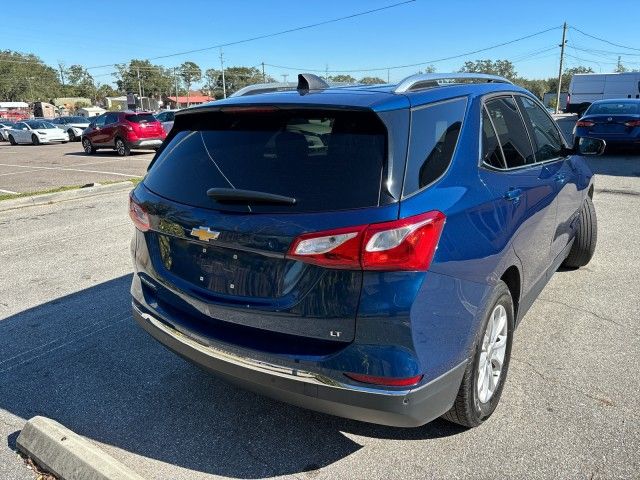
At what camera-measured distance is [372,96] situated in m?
2.36

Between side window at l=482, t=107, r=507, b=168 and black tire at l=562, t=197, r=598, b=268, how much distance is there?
2291 mm

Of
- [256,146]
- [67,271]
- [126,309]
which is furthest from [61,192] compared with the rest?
[256,146]

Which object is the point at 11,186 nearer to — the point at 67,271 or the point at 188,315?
the point at 67,271

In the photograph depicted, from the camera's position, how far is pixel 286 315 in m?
2.16

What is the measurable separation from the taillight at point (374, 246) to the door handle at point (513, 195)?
93 centimetres

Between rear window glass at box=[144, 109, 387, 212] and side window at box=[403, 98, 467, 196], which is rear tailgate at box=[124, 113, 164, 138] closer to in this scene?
rear window glass at box=[144, 109, 387, 212]

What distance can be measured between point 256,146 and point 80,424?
1.85 metres

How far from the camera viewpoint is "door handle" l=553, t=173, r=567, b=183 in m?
3.70

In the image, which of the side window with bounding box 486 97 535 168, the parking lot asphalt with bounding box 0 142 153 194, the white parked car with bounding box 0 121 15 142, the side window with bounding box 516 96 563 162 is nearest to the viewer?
the side window with bounding box 486 97 535 168

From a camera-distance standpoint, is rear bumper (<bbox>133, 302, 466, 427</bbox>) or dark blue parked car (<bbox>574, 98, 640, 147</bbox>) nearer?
rear bumper (<bbox>133, 302, 466, 427</bbox>)

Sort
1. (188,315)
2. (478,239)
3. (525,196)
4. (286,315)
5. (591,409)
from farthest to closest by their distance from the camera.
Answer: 1. (525,196)
2. (591,409)
3. (188,315)
4. (478,239)
5. (286,315)

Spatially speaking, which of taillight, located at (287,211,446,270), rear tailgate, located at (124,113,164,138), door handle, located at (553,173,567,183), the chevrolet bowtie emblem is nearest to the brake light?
taillight, located at (287,211,446,270)

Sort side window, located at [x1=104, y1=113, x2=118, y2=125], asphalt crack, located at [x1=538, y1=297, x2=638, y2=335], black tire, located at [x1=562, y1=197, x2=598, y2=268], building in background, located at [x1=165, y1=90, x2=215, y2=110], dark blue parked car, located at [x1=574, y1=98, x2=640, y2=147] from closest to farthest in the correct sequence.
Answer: asphalt crack, located at [x1=538, y1=297, x2=638, y2=335] < black tire, located at [x1=562, y1=197, x2=598, y2=268] < dark blue parked car, located at [x1=574, y1=98, x2=640, y2=147] < side window, located at [x1=104, y1=113, x2=118, y2=125] < building in background, located at [x1=165, y1=90, x2=215, y2=110]

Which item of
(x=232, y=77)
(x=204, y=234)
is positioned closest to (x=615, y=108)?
(x=204, y=234)
